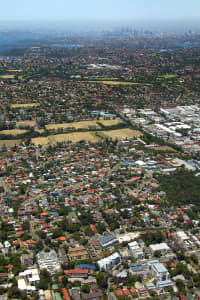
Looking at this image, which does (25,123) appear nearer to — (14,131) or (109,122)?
(14,131)

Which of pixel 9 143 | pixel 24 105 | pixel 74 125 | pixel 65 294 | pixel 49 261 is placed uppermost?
pixel 24 105

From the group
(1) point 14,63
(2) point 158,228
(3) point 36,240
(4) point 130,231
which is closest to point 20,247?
(3) point 36,240

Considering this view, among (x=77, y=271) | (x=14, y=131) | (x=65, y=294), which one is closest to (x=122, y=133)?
(x=14, y=131)

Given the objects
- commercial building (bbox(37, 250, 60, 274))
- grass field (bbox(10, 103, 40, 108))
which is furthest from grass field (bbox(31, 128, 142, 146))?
commercial building (bbox(37, 250, 60, 274))

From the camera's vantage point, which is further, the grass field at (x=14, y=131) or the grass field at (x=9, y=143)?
the grass field at (x=14, y=131)

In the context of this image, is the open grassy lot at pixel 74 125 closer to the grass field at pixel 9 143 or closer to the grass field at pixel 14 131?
the grass field at pixel 14 131

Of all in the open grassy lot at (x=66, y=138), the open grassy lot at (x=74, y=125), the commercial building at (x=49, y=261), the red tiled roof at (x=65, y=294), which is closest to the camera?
the red tiled roof at (x=65, y=294)

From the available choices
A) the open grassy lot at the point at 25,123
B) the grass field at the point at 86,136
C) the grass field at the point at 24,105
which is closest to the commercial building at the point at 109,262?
the grass field at the point at 86,136

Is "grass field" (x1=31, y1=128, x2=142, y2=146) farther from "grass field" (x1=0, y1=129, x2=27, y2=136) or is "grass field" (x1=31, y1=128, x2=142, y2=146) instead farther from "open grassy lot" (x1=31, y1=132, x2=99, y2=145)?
"grass field" (x1=0, y1=129, x2=27, y2=136)
